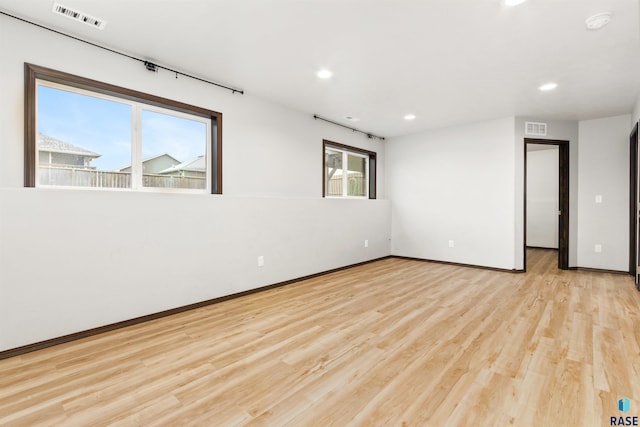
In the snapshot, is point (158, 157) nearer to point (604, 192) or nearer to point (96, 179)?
point (96, 179)

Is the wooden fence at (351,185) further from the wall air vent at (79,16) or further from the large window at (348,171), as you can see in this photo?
the wall air vent at (79,16)

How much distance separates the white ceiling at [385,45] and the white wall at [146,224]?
0.86 ft

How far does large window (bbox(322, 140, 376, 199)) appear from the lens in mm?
5383

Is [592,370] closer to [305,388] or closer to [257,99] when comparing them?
[305,388]

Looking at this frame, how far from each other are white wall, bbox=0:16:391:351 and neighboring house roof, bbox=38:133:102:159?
21 centimetres

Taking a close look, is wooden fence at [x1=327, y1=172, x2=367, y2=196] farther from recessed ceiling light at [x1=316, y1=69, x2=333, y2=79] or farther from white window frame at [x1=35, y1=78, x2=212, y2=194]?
white window frame at [x1=35, y1=78, x2=212, y2=194]

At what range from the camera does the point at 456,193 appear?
551 centimetres

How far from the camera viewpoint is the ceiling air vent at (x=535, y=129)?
4.92 meters

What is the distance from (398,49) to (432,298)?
270 cm

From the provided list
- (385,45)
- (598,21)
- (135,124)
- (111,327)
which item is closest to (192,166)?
(135,124)

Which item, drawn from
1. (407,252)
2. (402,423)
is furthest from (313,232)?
(402,423)

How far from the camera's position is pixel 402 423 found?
4.91 feet

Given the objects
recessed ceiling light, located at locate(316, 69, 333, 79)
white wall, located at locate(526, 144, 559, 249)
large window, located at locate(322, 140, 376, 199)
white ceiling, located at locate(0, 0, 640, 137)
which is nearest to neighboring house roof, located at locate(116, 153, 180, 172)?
white ceiling, located at locate(0, 0, 640, 137)

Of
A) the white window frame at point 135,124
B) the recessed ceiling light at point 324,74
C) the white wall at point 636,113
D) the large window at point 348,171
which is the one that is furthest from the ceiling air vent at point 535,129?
the white window frame at point 135,124
